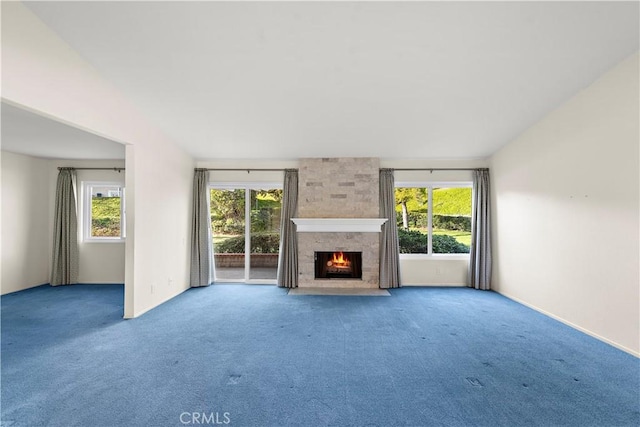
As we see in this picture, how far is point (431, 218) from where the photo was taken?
17.7 feet

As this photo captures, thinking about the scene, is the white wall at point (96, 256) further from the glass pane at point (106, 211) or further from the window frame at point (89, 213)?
the glass pane at point (106, 211)

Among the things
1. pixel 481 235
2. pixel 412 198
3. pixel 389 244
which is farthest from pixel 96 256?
pixel 481 235

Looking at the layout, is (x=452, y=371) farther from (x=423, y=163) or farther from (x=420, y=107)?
(x=423, y=163)

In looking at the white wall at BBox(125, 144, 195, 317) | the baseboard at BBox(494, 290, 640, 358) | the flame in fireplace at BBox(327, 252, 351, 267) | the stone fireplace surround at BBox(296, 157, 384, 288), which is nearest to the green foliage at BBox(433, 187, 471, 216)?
the stone fireplace surround at BBox(296, 157, 384, 288)

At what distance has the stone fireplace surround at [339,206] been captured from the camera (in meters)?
5.09

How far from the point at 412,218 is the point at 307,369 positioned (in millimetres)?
Answer: 3849

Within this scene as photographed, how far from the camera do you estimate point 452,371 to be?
7.54 feet

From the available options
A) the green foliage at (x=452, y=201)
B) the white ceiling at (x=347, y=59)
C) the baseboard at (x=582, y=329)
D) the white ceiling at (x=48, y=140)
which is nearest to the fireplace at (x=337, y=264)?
the green foliage at (x=452, y=201)

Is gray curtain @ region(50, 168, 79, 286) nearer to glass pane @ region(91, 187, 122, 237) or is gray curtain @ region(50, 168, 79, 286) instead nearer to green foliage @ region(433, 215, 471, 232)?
glass pane @ region(91, 187, 122, 237)

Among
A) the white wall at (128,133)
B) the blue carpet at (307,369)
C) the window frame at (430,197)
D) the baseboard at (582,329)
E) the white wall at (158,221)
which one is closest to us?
the blue carpet at (307,369)

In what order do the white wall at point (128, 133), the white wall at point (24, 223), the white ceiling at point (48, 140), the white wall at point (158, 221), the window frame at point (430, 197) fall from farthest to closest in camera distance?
the window frame at point (430, 197) → the white wall at point (24, 223) → the white wall at point (158, 221) → the white ceiling at point (48, 140) → the white wall at point (128, 133)

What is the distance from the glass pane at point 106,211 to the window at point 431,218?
18.6 feet

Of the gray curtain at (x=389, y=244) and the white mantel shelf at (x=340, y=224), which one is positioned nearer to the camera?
the white mantel shelf at (x=340, y=224)

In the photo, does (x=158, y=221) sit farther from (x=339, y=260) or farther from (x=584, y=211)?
(x=584, y=211)
